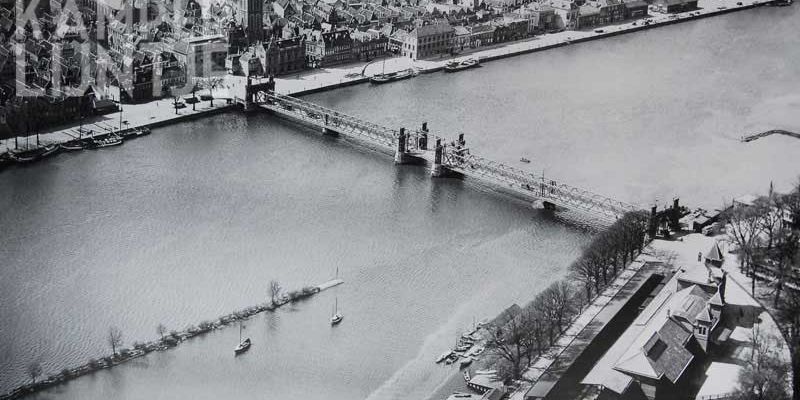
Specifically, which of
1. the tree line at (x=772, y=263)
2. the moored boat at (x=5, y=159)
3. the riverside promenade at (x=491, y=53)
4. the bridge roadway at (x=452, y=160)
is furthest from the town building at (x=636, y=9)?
the moored boat at (x=5, y=159)

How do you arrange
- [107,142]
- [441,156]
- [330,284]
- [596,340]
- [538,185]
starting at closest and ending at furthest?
[596,340], [330,284], [538,185], [441,156], [107,142]

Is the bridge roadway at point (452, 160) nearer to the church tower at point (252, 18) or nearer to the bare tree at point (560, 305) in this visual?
the bare tree at point (560, 305)

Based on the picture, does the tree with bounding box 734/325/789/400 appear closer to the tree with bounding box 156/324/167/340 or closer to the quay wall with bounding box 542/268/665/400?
the quay wall with bounding box 542/268/665/400

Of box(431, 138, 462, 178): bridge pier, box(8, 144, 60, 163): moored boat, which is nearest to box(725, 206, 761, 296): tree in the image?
box(431, 138, 462, 178): bridge pier

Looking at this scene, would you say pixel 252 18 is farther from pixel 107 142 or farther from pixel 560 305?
pixel 560 305

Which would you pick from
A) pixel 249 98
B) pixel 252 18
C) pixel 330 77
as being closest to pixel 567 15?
pixel 330 77

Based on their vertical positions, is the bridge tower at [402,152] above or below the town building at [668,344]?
above

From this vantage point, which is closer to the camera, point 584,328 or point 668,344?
point 668,344
